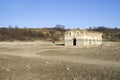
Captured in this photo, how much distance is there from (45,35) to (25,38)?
1412cm

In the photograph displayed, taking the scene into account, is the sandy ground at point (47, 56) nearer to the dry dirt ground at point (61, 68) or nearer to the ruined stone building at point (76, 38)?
the dry dirt ground at point (61, 68)

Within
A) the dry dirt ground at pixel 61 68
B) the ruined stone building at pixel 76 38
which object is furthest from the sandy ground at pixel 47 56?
the ruined stone building at pixel 76 38

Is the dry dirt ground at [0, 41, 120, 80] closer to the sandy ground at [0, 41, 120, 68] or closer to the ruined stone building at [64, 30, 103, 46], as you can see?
the sandy ground at [0, 41, 120, 68]

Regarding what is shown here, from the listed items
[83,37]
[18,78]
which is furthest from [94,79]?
[83,37]

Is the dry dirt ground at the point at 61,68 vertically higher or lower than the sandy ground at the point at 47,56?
higher

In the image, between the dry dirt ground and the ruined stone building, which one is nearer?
the dry dirt ground

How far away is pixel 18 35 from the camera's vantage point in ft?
336

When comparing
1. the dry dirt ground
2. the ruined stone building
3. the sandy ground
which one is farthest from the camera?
the ruined stone building

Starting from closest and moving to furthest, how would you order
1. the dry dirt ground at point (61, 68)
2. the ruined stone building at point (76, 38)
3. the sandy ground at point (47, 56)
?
the dry dirt ground at point (61, 68)
the sandy ground at point (47, 56)
the ruined stone building at point (76, 38)

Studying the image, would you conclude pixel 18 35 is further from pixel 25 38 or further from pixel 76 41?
pixel 76 41

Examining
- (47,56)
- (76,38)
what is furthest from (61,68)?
(76,38)

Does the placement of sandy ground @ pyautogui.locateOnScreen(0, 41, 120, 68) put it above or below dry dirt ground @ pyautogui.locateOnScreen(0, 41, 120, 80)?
below

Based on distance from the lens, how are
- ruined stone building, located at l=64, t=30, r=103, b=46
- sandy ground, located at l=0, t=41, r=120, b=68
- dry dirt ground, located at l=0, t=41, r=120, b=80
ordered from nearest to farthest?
1. dry dirt ground, located at l=0, t=41, r=120, b=80
2. sandy ground, located at l=0, t=41, r=120, b=68
3. ruined stone building, located at l=64, t=30, r=103, b=46

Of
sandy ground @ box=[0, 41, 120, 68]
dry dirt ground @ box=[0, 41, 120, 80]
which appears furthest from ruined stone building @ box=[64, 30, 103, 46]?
Answer: dry dirt ground @ box=[0, 41, 120, 80]
